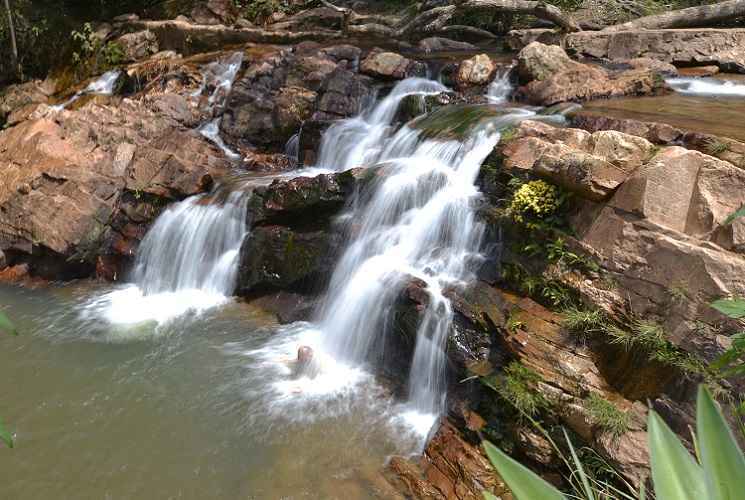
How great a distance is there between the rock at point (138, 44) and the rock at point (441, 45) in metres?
7.64

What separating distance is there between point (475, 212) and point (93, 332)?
524cm

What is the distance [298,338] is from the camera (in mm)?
6672

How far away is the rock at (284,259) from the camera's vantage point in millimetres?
7148

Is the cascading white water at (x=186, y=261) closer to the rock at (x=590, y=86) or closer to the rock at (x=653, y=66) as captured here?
the rock at (x=590, y=86)

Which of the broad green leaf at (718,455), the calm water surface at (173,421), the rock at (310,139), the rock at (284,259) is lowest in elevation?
the calm water surface at (173,421)

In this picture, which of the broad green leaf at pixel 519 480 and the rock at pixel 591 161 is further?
the rock at pixel 591 161

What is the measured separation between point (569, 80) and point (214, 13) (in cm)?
1203

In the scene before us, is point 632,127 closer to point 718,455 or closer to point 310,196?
point 310,196

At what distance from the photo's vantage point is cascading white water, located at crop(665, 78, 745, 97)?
827 cm

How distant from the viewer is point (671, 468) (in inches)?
53.6

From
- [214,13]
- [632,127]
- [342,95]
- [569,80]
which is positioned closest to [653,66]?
[569,80]

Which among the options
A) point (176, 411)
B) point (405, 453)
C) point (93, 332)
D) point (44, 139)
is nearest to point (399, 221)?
point (405, 453)

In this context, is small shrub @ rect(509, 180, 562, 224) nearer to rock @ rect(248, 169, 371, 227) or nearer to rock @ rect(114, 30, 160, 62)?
rock @ rect(248, 169, 371, 227)

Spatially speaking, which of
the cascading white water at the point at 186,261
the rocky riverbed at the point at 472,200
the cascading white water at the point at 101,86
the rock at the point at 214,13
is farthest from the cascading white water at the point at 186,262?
the rock at the point at 214,13
